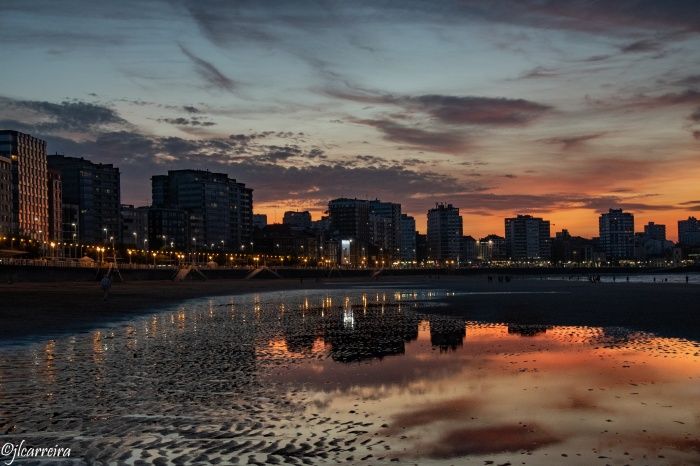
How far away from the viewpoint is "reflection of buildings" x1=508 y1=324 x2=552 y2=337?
3219 cm

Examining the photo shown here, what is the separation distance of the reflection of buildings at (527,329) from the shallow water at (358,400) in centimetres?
280

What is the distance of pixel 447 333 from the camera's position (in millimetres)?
32219

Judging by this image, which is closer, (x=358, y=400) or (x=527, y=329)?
(x=358, y=400)

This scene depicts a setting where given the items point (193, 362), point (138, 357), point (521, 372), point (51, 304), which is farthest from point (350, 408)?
point (51, 304)

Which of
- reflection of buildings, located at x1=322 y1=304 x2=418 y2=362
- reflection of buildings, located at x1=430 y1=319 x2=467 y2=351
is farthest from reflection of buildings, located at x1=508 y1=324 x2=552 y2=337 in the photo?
reflection of buildings, located at x1=322 y1=304 x2=418 y2=362

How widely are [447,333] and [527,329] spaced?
5.01 meters

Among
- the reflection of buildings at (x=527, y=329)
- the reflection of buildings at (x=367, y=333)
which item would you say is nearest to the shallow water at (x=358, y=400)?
the reflection of buildings at (x=367, y=333)

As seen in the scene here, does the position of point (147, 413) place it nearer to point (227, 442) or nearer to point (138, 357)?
point (227, 442)

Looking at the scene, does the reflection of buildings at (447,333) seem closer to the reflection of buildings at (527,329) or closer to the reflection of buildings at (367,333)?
the reflection of buildings at (367,333)

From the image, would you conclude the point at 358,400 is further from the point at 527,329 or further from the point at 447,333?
the point at 527,329

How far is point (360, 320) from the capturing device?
4191 cm

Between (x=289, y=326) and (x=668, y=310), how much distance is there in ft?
91.3

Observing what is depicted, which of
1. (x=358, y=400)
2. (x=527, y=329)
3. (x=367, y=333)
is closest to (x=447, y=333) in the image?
(x=367, y=333)

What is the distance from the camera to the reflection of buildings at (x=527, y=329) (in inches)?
1267
